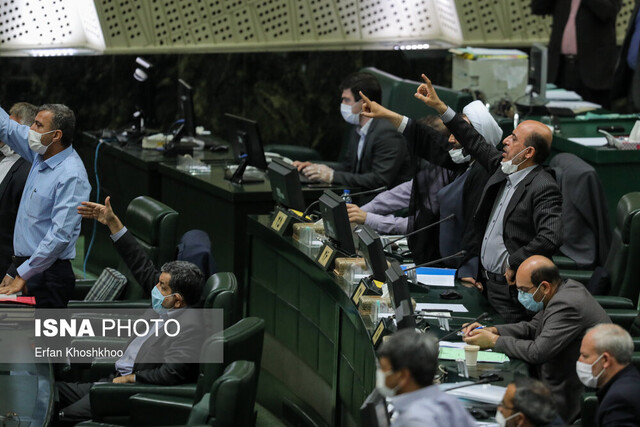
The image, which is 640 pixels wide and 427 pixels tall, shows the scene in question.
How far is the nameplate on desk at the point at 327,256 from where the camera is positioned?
5199mm

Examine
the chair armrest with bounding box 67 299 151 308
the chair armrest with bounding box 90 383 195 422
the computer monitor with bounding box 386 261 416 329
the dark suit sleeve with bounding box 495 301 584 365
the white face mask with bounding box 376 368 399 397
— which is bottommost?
the chair armrest with bounding box 67 299 151 308

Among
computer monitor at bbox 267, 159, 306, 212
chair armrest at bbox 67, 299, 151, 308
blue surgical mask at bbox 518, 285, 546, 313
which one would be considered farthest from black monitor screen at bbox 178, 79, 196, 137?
blue surgical mask at bbox 518, 285, 546, 313

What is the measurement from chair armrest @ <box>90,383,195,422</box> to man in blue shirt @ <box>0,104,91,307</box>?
943 millimetres

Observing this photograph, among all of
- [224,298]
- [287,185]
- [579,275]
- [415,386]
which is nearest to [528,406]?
[415,386]

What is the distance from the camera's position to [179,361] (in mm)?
4688

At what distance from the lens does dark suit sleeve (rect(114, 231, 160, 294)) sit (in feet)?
17.7

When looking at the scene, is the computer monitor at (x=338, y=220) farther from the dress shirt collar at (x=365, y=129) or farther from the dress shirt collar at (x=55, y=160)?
the dress shirt collar at (x=365, y=129)

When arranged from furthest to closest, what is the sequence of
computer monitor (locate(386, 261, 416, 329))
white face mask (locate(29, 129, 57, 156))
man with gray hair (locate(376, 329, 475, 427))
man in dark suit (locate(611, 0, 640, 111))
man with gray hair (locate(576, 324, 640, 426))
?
man in dark suit (locate(611, 0, 640, 111)), white face mask (locate(29, 129, 57, 156)), computer monitor (locate(386, 261, 416, 329)), man with gray hair (locate(576, 324, 640, 426)), man with gray hair (locate(376, 329, 475, 427))

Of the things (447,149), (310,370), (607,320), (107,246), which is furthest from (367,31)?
(607,320)

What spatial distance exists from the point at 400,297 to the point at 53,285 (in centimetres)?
194

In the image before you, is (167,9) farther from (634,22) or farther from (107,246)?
(634,22)

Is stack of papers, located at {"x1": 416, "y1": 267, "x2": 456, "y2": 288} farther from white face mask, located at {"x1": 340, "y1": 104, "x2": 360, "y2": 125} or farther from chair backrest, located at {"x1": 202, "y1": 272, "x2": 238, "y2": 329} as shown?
white face mask, located at {"x1": 340, "y1": 104, "x2": 360, "y2": 125}

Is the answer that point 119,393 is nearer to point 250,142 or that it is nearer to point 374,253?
point 374,253

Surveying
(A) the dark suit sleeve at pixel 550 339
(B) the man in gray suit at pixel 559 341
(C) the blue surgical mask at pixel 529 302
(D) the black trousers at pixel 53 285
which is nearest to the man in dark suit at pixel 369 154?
(D) the black trousers at pixel 53 285
